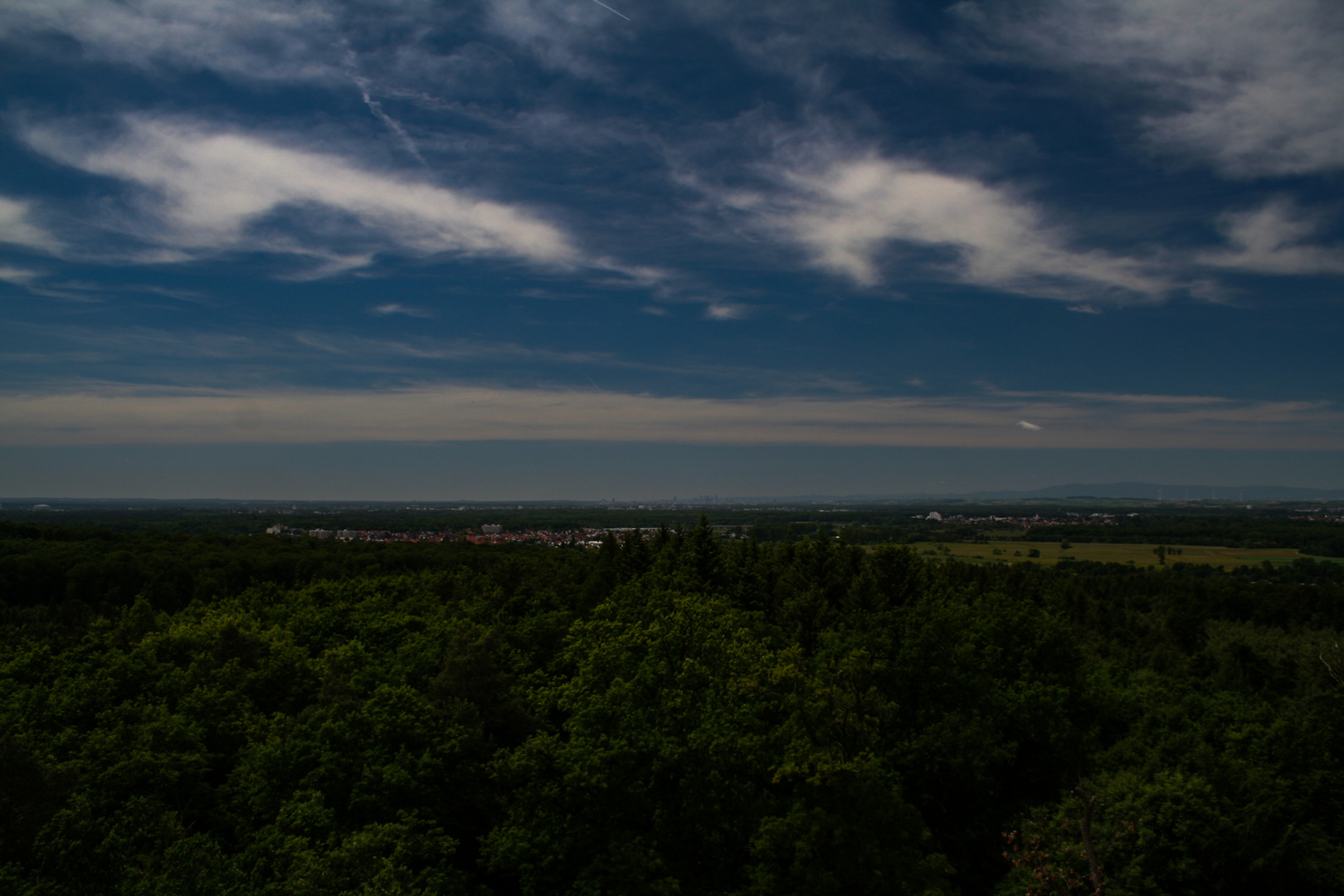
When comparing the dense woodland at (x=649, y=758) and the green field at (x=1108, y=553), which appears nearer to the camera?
the dense woodland at (x=649, y=758)

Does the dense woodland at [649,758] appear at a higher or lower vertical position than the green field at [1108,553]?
higher

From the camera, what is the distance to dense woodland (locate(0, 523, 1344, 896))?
61.6ft

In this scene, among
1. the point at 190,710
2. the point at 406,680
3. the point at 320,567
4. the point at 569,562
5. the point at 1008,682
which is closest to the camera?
the point at 190,710

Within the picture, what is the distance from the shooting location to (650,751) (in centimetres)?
2159

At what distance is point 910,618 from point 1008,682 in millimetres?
5339

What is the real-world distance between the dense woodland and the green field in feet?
285

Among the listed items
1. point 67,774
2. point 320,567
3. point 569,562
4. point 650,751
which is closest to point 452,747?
point 650,751

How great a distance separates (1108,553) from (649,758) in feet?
500

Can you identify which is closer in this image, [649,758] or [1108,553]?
[649,758]

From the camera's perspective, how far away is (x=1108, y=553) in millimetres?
145500

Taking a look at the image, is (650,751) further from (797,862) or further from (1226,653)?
(1226,653)

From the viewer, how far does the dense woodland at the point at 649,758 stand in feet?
61.6

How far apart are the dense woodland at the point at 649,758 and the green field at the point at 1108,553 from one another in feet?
285

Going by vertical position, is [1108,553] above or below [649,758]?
below
